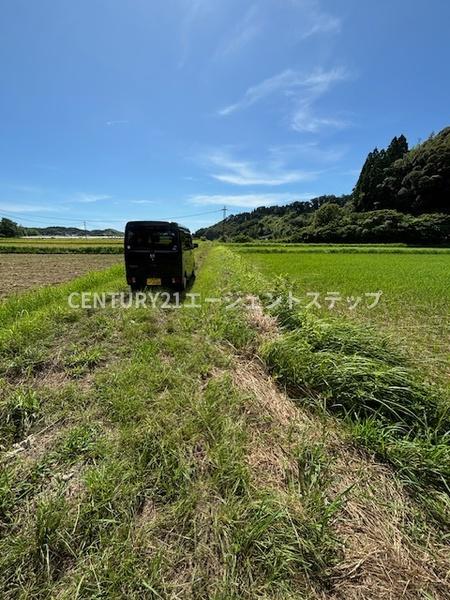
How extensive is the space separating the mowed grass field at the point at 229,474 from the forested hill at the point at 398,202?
4615 centimetres

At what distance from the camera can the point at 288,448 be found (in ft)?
7.93

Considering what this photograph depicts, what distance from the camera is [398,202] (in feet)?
170

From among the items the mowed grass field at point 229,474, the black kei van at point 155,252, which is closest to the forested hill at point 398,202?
the black kei van at point 155,252

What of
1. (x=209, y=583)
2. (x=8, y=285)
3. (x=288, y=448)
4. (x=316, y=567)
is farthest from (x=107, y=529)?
(x=8, y=285)

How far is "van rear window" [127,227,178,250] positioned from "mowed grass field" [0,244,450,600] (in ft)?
16.5

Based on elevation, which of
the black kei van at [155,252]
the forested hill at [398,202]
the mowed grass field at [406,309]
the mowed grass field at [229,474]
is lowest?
the mowed grass field at [229,474]

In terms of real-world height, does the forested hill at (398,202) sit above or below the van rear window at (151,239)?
above

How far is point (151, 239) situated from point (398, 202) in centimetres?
5637

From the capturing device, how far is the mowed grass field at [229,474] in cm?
154

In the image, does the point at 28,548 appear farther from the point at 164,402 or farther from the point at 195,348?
the point at 195,348

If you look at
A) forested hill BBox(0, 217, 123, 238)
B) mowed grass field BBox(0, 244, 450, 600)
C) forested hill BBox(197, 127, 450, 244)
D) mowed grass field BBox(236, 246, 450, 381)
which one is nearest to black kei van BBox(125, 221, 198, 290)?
mowed grass field BBox(236, 246, 450, 381)

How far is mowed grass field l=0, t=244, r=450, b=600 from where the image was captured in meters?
1.54

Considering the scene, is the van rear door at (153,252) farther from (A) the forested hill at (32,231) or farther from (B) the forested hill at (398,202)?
(A) the forested hill at (32,231)

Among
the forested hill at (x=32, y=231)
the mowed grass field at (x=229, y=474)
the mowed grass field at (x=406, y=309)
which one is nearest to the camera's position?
the mowed grass field at (x=229, y=474)
